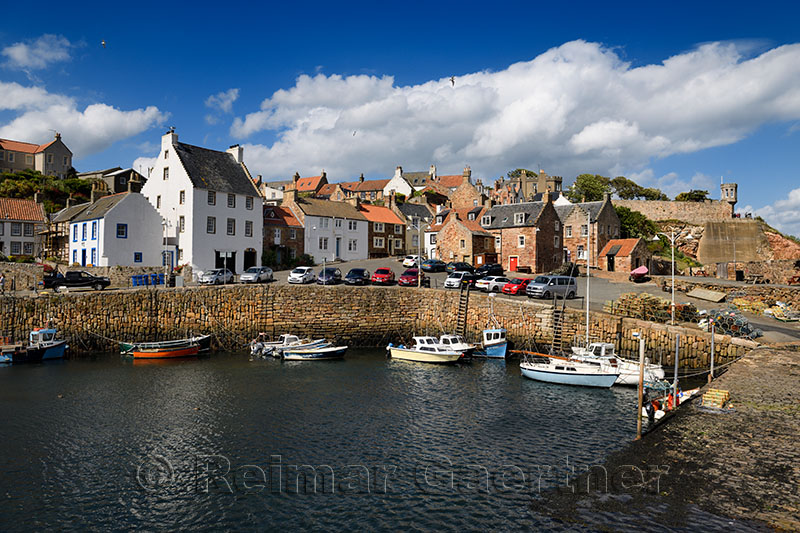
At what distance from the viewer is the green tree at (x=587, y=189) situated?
95.0 m

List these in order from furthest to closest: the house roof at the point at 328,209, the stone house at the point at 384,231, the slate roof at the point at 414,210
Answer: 1. the slate roof at the point at 414,210
2. the stone house at the point at 384,231
3. the house roof at the point at 328,209

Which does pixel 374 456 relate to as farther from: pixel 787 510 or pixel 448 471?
pixel 787 510

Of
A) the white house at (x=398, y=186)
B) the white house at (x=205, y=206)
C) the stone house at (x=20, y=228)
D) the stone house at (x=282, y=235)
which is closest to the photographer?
the white house at (x=205, y=206)

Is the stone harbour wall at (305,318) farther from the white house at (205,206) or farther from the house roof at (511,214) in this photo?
the house roof at (511,214)

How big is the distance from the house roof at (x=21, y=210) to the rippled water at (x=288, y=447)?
41.7 metres

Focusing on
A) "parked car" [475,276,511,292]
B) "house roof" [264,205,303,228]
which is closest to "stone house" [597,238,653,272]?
"parked car" [475,276,511,292]

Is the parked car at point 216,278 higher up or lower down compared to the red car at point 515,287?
higher up

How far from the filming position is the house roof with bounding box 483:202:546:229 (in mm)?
63875

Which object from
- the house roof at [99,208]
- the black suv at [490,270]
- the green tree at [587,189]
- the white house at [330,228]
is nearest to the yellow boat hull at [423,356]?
the black suv at [490,270]

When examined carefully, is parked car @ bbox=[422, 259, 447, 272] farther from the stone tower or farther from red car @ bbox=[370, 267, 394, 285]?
the stone tower

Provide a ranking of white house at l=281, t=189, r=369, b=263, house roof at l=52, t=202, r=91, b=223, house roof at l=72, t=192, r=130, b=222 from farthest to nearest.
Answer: white house at l=281, t=189, r=369, b=263
house roof at l=52, t=202, r=91, b=223
house roof at l=72, t=192, r=130, b=222

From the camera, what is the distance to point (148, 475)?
16609 mm

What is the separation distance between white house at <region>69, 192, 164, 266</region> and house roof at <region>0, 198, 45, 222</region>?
562 inches

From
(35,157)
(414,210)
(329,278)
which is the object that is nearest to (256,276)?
(329,278)
